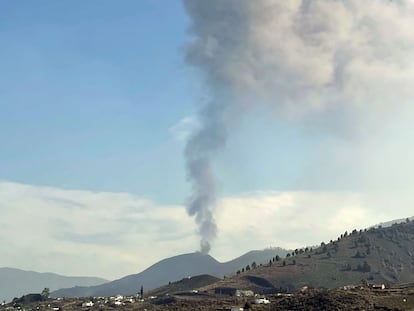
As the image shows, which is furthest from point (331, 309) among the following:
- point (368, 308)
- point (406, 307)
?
point (406, 307)

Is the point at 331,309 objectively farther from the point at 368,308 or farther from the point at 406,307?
the point at 406,307

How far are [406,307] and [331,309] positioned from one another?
95.1ft

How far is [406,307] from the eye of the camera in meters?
198

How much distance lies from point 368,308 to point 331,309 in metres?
14.6

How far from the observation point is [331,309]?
199 m

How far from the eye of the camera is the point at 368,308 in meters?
199

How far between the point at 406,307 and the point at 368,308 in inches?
568
